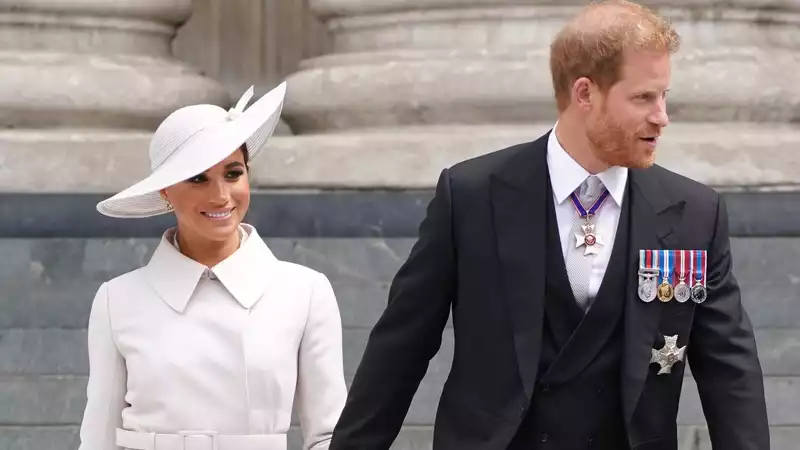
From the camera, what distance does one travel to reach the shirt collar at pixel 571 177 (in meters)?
2.86

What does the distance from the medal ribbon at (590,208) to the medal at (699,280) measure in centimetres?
22

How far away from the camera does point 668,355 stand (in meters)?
2.87

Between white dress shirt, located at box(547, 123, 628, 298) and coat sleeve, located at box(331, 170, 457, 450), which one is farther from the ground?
white dress shirt, located at box(547, 123, 628, 298)

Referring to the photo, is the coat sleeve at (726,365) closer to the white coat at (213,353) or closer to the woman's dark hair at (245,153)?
the white coat at (213,353)

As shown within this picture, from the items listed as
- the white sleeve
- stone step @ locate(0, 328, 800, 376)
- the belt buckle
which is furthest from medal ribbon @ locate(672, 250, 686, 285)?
stone step @ locate(0, 328, 800, 376)

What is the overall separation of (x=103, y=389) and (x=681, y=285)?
4.01 feet

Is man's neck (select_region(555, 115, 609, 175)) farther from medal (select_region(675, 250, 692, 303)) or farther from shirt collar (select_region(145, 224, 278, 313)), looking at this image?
shirt collar (select_region(145, 224, 278, 313))

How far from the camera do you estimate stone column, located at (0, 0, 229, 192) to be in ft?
18.4

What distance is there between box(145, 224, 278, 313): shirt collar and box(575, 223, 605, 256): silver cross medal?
70 centimetres

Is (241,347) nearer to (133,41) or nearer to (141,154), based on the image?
(141,154)

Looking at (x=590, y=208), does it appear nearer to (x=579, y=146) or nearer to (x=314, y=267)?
(x=579, y=146)

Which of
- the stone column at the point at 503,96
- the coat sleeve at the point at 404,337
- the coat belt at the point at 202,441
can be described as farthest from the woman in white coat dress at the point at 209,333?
the stone column at the point at 503,96

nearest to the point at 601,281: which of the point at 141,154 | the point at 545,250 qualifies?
the point at 545,250

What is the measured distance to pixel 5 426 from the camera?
16.1ft
